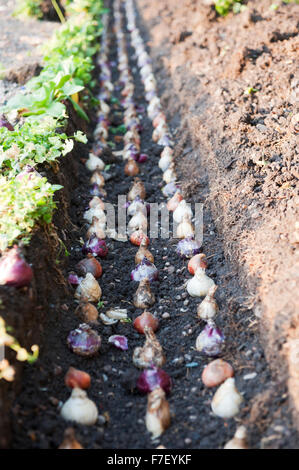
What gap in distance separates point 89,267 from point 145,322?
0.59 metres

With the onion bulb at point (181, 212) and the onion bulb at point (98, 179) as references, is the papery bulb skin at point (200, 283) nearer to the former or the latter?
the onion bulb at point (181, 212)

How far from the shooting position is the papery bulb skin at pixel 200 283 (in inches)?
122

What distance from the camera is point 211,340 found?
269 cm

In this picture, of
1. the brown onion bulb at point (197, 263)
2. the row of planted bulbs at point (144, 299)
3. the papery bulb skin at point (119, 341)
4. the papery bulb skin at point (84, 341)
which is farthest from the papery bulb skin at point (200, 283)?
the papery bulb skin at point (84, 341)

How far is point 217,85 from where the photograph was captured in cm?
477

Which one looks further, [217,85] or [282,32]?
[282,32]

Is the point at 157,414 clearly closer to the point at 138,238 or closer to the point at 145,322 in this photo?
the point at 145,322

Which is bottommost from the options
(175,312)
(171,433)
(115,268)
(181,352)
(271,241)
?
(171,433)

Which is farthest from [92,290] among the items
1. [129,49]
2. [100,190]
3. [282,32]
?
[129,49]

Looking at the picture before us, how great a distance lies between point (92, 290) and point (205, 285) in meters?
0.68

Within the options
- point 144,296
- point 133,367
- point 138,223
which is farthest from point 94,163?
point 133,367

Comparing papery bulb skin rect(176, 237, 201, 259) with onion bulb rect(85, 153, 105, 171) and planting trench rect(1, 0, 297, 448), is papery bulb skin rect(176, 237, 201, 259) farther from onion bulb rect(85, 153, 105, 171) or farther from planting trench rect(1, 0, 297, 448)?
onion bulb rect(85, 153, 105, 171)

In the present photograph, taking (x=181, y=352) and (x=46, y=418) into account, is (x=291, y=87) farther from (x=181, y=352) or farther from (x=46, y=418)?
(x=46, y=418)

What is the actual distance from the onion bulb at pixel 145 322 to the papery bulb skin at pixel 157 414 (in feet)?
1.88
